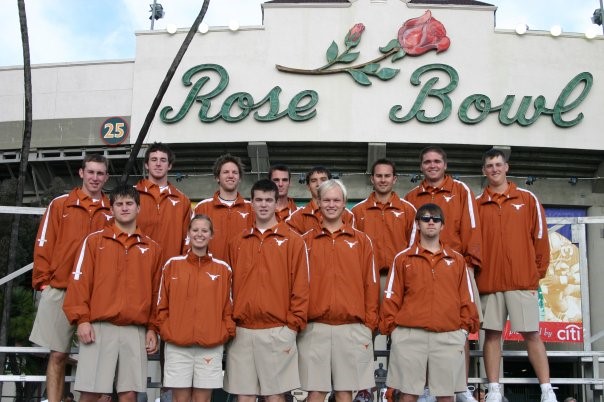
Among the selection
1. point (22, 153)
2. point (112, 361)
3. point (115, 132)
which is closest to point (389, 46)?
point (115, 132)

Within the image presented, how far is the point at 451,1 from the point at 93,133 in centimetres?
1147

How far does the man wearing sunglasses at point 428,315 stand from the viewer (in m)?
5.61

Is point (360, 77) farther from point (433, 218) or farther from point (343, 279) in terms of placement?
point (343, 279)

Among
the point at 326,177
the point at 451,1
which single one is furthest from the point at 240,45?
the point at 326,177

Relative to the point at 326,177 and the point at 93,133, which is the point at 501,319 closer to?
the point at 326,177

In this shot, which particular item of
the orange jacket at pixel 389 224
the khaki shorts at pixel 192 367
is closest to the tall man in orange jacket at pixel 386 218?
the orange jacket at pixel 389 224

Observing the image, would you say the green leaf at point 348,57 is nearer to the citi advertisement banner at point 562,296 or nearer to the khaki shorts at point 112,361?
the citi advertisement banner at point 562,296

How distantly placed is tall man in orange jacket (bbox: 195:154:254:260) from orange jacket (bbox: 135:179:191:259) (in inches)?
8.4

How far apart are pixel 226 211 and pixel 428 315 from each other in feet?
6.75

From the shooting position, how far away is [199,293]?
5535 mm

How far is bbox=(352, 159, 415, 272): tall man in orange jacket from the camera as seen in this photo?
6.43 meters

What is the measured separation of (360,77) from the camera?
19.0 metres

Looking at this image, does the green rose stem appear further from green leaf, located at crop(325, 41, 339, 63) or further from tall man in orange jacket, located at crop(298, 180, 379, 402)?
tall man in orange jacket, located at crop(298, 180, 379, 402)

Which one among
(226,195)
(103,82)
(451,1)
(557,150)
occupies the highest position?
(451,1)
